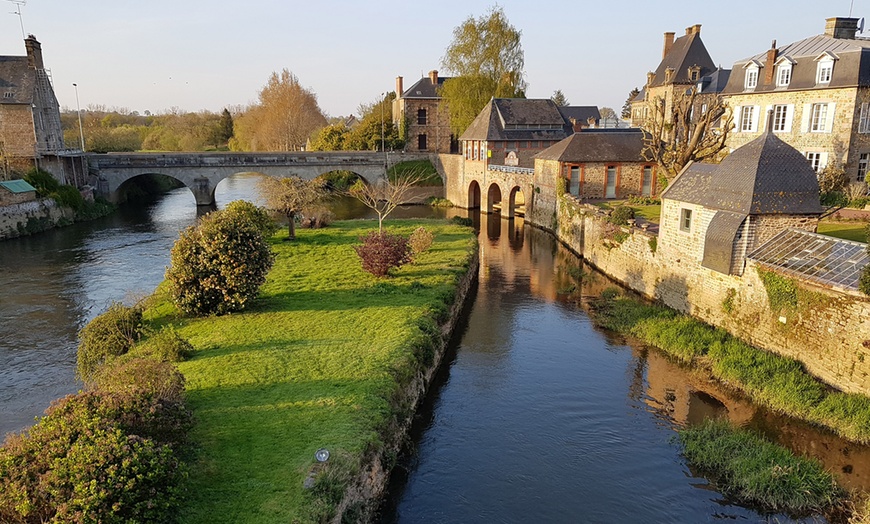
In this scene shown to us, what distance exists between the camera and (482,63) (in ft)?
177

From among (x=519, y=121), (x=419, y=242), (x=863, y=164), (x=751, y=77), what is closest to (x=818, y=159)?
(x=863, y=164)

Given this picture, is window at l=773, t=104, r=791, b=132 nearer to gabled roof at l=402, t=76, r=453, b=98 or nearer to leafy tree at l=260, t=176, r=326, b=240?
leafy tree at l=260, t=176, r=326, b=240

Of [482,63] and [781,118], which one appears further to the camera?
[482,63]

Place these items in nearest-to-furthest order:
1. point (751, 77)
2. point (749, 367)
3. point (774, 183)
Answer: point (749, 367) < point (774, 183) < point (751, 77)

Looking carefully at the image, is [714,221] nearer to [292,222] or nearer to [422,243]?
[422,243]

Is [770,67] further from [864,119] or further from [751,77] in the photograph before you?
[864,119]

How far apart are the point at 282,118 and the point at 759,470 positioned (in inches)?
2689

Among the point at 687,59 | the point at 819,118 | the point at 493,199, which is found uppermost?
the point at 687,59

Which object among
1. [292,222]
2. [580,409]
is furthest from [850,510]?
[292,222]

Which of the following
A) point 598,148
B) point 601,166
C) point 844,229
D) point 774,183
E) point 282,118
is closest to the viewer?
point 774,183

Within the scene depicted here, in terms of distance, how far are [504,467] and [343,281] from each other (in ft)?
37.1

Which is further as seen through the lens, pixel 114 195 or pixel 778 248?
pixel 114 195

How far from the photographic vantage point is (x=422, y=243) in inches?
1046

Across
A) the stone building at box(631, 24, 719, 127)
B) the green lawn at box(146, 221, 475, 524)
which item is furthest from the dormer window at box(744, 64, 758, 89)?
the green lawn at box(146, 221, 475, 524)
